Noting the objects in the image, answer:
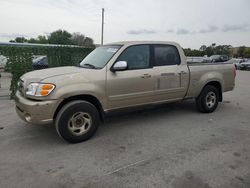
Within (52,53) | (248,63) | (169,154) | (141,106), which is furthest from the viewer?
(248,63)

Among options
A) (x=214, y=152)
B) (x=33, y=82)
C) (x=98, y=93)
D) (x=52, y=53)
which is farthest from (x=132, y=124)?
(x=52, y=53)

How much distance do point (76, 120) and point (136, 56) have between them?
183cm

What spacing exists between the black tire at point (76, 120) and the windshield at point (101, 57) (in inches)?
35.0

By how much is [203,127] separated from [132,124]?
62.7 inches

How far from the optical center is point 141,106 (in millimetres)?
4500

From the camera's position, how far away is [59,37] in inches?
2261

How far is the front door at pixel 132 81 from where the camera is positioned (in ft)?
13.3

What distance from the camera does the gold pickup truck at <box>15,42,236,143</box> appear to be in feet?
11.5

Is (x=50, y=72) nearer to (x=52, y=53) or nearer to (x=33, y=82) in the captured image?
(x=33, y=82)

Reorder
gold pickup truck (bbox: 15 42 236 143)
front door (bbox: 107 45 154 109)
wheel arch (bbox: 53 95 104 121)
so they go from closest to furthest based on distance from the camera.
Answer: gold pickup truck (bbox: 15 42 236 143) → wheel arch (bbox: 53 95 104 121) → front door (bbox: 107 45 154 109)

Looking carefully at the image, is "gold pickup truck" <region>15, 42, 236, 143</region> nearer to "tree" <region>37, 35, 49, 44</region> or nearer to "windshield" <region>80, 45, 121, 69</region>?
"windshield" <region>80, 45, 121, 69</region>

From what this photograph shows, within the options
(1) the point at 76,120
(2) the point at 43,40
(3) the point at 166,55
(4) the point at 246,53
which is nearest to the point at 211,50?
(4) the point at 246,53

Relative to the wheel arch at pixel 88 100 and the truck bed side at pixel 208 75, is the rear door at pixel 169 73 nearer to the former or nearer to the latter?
the truck bed side at pixel 208 75

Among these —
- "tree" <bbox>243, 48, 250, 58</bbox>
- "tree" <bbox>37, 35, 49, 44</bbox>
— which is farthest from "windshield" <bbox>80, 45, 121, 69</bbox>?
"tree" <bbox>37, 35, 49, 44</bbox>
